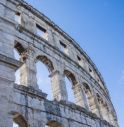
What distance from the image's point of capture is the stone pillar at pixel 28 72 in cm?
1188

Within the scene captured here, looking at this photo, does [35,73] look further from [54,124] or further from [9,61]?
[9,61]

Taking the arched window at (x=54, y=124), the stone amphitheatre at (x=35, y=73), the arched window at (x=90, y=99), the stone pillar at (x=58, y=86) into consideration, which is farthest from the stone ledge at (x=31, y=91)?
the arched window at (x=90, y=99)

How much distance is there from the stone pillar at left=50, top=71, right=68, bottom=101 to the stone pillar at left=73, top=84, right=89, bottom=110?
1517mm

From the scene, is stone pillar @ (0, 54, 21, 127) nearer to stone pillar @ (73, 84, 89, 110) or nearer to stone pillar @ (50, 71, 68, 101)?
stone pillar @ (50, 71, 68, 101)

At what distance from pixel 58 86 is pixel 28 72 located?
82.0 inches

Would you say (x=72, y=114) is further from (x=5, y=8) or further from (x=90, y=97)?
(x=5, y=8)

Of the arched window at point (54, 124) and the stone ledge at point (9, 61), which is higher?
the stone ledge at point (9, 61)

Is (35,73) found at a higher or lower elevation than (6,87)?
higher

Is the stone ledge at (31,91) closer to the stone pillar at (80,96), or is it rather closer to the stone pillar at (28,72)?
the stone pillar at (28,72)

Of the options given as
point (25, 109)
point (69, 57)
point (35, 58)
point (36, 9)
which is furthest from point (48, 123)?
point (36, 9)

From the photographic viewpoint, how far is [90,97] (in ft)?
55.9

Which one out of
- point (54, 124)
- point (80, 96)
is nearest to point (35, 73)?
point (54, 124)

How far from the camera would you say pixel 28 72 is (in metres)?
12.2

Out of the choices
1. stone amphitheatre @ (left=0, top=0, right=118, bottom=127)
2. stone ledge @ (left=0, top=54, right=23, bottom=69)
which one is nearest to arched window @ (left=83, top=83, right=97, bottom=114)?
stone amphitheatre @ (left=0, top=0, right=118, bottom=127)
